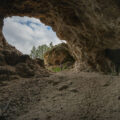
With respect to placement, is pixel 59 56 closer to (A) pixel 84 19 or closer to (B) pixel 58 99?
(A) pixel 84 19

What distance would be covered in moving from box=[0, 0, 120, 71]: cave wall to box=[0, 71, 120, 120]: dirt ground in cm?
282

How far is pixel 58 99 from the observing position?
3.35 m

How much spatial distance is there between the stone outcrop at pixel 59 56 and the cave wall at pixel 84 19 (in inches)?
186

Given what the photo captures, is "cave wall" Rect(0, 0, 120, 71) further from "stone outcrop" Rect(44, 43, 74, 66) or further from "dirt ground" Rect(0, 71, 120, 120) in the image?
"stone outcrop" Rect(44, 43, 74, 66)

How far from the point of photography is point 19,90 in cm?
360

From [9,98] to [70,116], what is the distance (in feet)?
5.51

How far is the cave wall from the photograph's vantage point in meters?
4.88

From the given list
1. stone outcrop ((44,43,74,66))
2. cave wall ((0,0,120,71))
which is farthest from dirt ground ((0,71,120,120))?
stone outcrop ((44,43,74,66))

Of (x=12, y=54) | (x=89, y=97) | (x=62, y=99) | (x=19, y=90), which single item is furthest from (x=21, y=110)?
(x=12, y=54)

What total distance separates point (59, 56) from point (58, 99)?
11.5m

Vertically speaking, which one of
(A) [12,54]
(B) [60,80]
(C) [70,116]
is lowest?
(C) [70,116]

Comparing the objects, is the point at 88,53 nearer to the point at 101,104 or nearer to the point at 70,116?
the point at 101,104

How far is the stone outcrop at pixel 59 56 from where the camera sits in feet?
48.1

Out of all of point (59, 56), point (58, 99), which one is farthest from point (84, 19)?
point (59, 56)
